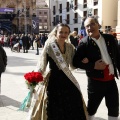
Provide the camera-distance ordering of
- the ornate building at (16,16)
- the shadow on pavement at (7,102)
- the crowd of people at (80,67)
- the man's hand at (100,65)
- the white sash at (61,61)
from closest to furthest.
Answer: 1. the man's hand at (100,65)
2. the crowd of people at (80,67)
3. the white sash at (61,61)
4. the shadow on pavement at (7,102)
5. the ornate building at (16,16)

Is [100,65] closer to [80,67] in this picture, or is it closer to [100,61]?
[100,61]

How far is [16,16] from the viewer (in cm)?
5966

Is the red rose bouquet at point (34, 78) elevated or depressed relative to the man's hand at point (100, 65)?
depressed

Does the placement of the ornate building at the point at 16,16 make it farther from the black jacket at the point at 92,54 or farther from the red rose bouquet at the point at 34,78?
the black jacket at the point at 92,54

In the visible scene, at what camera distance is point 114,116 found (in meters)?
4.02

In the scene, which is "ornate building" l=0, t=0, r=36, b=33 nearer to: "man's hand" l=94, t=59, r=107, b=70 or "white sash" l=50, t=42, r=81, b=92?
"white sash" l=50, t=42, r=81, b=92

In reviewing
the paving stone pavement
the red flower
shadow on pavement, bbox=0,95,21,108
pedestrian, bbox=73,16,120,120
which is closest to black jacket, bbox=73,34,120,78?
pedestrian, bbox=73,16,120,120

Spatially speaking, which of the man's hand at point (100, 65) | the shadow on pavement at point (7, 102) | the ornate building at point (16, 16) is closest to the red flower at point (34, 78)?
the man's hand at point (100, 65)

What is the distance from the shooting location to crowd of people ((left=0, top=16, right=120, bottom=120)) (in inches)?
155

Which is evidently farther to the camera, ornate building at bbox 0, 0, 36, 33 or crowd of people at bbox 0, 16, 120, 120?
ornate building at bbox 0, 0, 36, 33

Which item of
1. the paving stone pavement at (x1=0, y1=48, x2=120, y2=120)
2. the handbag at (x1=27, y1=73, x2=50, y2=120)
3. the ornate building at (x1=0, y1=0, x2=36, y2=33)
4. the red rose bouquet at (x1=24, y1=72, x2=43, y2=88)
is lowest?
the paving stone pavement at (x1=0, y1=48, x2=120, y2=120)

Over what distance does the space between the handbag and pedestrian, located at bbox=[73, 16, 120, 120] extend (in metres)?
0.54

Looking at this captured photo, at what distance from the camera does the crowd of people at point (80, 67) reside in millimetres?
3930

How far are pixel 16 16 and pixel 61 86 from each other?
5682cm
